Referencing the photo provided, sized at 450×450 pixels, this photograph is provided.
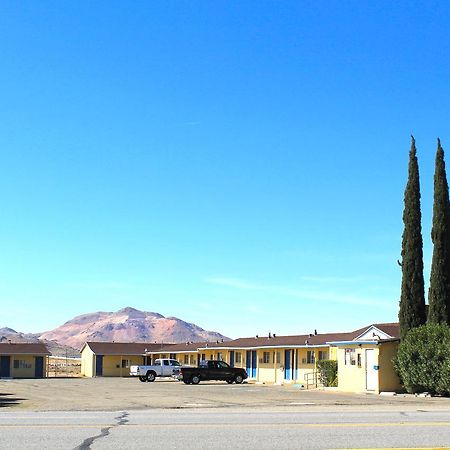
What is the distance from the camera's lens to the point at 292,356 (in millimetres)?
52031

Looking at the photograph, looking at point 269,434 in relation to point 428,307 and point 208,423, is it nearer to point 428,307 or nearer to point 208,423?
point 208,423

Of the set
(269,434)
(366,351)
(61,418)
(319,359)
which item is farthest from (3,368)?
(269,434)

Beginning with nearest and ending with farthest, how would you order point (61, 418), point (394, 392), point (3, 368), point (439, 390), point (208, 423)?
point (208, 423)
point (61, 418)
point (439, 390)
point (394, 392)
point (3, 368)

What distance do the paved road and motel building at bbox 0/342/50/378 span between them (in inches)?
2055

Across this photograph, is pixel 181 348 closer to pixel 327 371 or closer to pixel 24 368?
pixel 24 368

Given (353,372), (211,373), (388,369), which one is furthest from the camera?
(211,373)

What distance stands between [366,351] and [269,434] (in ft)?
81.6

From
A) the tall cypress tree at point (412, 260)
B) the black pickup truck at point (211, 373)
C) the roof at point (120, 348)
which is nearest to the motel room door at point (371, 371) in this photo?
the tall cypress tree at point (412, 260)

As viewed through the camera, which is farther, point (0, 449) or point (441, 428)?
point (441, 428)

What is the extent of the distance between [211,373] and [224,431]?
35952mm

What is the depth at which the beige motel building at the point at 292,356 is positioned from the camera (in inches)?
1476

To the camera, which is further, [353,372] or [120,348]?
[120,348]

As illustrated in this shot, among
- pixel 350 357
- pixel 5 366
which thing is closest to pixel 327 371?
pixel 350 357

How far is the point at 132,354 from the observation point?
7669cm
